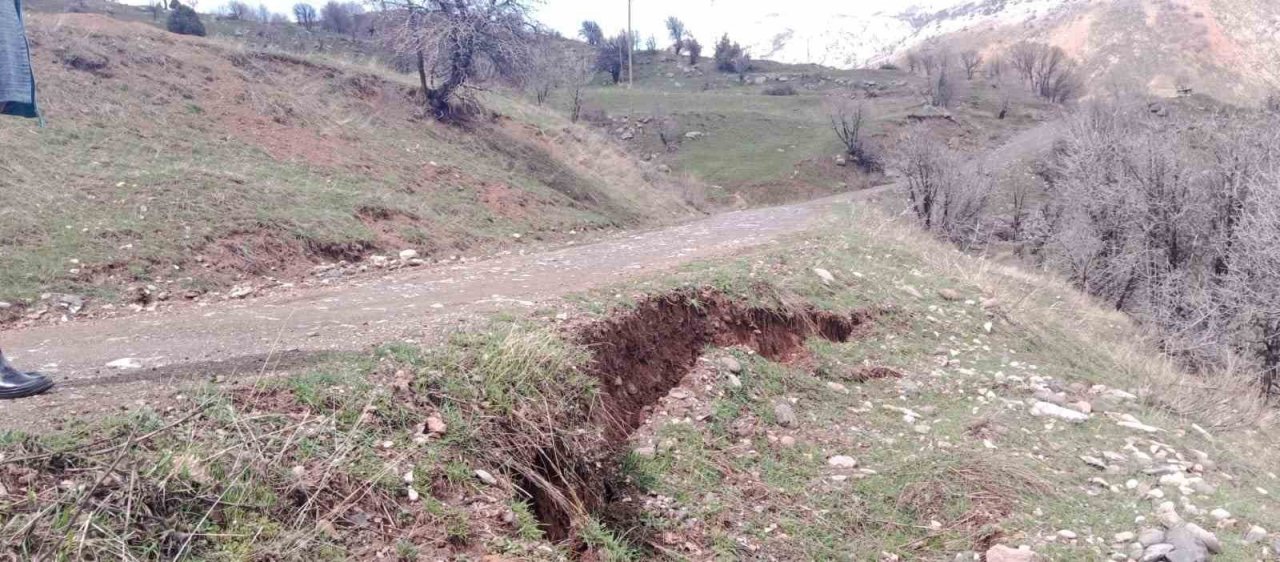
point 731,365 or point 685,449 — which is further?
point 731,365

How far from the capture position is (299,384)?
3.76 metres

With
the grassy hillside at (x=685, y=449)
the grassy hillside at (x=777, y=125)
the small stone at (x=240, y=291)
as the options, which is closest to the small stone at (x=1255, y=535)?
the grassy hillside at (x=685, y=449)

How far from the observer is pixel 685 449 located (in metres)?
4.87

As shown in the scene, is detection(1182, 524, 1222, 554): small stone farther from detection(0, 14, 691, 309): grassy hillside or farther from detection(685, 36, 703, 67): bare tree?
detection(685, 36, 703, 67): bare tree

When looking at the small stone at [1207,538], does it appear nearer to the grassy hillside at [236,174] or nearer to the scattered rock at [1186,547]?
the scattered rock at [1186,547]

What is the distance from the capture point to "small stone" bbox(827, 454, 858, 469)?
5109mm

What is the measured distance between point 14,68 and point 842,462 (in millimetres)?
4514

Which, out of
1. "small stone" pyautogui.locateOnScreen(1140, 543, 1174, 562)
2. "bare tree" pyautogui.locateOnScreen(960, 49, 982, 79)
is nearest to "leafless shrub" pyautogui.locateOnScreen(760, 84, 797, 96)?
"bare tree" pyautogui.locateOnScreen(960, 49, 982, 79)

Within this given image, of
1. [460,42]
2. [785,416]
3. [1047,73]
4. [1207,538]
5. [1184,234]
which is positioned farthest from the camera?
[1047,73]

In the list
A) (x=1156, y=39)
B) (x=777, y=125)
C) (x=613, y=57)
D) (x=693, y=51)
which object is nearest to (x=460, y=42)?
(x=777, y=125)

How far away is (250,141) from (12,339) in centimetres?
768

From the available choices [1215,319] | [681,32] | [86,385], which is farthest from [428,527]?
[681,32]

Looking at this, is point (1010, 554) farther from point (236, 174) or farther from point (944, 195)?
point (944, 195)

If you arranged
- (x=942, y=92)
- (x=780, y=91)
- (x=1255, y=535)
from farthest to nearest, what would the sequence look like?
1. (x=780, y=91)
2. (x=942, y=92)
3. (x=1255, y=535)
